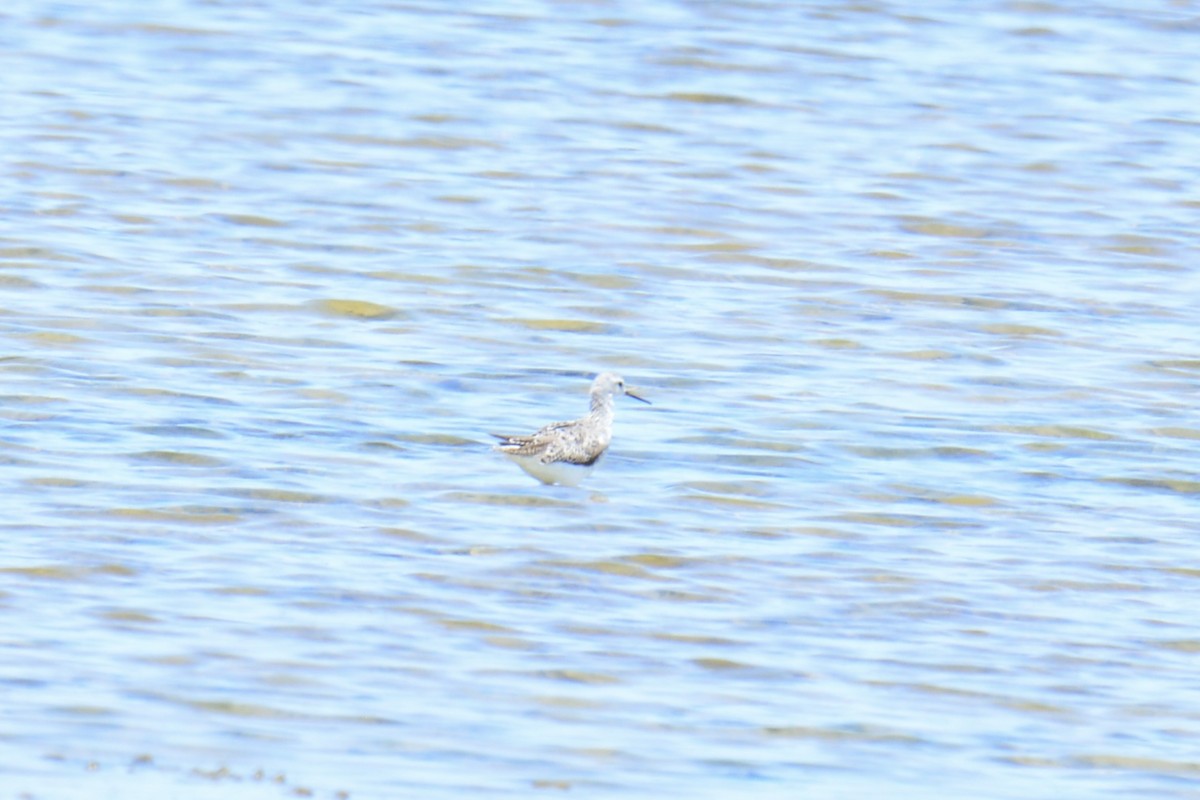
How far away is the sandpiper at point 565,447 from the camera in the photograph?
10.2m

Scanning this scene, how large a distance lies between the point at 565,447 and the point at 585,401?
1.75 meters

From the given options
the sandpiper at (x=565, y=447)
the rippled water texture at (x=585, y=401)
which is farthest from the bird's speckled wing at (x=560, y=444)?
Result: the rippled water texture at (x=585, y=401)

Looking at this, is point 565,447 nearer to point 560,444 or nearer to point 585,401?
point 560,444

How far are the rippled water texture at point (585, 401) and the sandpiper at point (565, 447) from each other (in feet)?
0.46

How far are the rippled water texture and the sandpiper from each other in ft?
0.46

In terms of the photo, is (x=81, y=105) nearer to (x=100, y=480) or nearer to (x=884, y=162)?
(x=884, y=162)

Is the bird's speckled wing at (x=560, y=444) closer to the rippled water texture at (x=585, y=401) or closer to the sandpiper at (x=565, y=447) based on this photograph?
the sandpiper at (x=565, y=447)

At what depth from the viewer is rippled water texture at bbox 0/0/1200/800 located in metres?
7.54

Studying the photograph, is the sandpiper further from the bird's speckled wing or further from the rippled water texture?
the rippled water texture

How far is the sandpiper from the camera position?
10.2 meters

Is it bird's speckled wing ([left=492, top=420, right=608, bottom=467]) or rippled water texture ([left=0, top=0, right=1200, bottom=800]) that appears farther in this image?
bird's speckled wing ([left=492, top=420, right=608, bottom=467])

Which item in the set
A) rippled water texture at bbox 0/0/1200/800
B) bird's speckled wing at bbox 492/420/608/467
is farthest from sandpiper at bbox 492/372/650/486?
rippled water texture at bbox 0/0/1200/800

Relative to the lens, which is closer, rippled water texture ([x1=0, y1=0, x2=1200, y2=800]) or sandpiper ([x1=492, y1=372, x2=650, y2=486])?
rippled water texture ([x1=0, y1=0, x2=1200, y2=800])

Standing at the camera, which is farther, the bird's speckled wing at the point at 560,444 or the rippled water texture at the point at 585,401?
the bird's speckled wing at the point at 560,444
